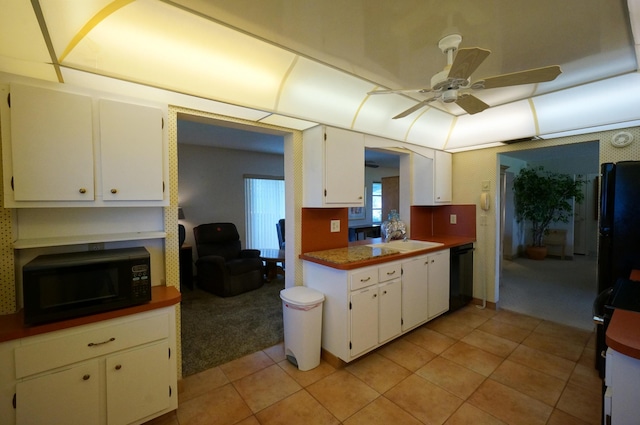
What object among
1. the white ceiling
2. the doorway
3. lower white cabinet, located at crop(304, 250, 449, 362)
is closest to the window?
the doorway

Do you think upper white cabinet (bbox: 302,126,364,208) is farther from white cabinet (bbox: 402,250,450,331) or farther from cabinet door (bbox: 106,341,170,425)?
cabinet door (bbox: 106,341,170,425)

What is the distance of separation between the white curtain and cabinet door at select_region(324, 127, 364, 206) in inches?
137

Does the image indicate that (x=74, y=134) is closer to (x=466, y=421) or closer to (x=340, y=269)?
(x=340, y=269)

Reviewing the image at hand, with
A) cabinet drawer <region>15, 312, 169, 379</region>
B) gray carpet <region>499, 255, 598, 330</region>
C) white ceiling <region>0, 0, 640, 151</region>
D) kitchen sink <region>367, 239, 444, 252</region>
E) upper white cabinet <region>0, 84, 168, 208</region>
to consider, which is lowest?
gray carpet <region>499, 255, 598, 330</region>

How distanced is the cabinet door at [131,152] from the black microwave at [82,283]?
397mm

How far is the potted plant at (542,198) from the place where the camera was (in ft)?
20.3

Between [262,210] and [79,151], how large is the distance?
171 inches

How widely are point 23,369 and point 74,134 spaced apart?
4.12 feet

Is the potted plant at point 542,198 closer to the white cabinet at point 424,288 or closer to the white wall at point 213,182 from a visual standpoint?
the white cabinet at point 424,288

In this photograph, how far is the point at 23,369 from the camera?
4.45 ft

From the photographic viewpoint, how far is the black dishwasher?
3426mm

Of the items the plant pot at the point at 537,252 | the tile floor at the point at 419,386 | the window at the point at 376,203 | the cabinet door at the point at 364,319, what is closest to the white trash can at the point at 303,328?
the tile floor at the point at 419,386

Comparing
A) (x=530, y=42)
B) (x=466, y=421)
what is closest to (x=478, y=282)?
(x=466, y=421)

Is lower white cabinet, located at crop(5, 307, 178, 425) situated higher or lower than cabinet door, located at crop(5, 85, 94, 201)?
lower
